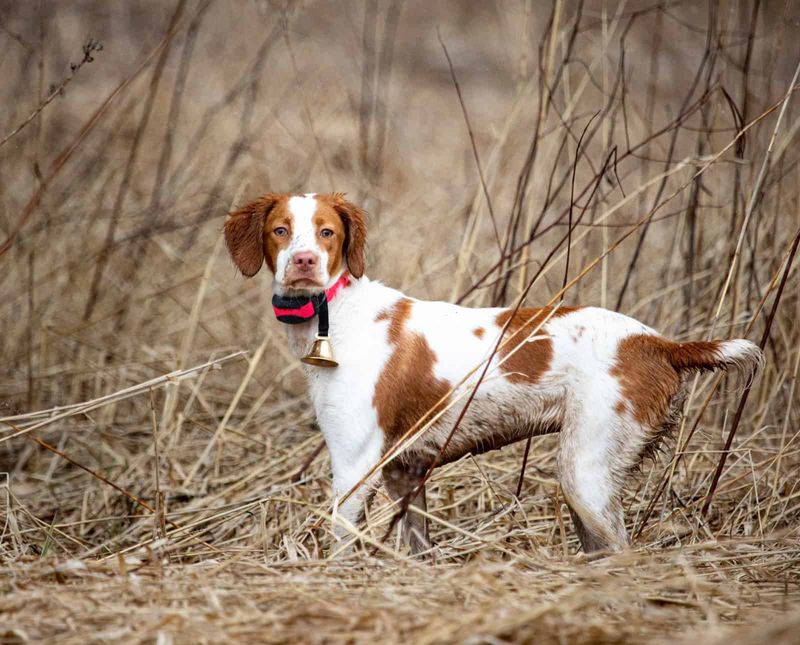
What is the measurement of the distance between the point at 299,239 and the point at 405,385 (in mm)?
532

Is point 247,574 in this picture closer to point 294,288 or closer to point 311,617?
point 311,617

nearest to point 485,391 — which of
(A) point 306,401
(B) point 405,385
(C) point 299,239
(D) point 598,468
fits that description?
(B) point 405,385

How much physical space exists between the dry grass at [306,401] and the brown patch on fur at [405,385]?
0.92 ft

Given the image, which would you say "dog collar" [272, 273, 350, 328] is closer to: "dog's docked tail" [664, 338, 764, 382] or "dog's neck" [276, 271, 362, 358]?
"dog's neck" [276, 271, 362, 358]

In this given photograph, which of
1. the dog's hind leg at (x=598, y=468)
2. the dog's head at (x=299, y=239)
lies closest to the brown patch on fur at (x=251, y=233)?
the dog's head at (x=299, y=239)

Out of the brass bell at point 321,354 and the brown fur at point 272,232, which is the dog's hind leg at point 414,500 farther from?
the brown fur at point 272,232

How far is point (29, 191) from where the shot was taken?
5.52m

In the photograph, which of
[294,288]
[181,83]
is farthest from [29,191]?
[294,288]

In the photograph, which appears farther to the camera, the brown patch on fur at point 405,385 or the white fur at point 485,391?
the brown patch on fur at point 405,385

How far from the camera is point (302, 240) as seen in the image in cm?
277

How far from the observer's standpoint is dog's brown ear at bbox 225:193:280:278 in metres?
2.92

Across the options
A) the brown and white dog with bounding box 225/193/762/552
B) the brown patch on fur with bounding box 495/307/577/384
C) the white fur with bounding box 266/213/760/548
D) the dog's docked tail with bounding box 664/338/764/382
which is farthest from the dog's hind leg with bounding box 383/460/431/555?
the dog's docked tail with bounding box 664/338/764/382

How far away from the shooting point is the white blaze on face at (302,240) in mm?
2705

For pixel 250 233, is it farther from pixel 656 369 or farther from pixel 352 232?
pixel 656 369
